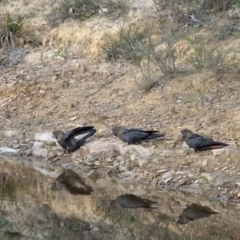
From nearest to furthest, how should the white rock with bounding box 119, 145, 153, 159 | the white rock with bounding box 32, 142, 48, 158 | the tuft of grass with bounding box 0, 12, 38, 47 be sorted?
the white rock with bounding box 119, 145, 153, 159
the white rock with bounding box 32, 142, 48, 158
the tuft of grass with bounding box 0, 12, 38, 47

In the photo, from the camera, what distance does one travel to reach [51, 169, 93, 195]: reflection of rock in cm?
674

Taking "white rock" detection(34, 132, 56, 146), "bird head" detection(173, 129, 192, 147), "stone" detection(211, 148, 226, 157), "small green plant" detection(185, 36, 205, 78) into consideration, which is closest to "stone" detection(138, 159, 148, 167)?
"bird head" detection(173, 129, 192, 147)

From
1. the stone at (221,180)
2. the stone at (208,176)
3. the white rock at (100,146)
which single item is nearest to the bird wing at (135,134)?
the white rock at (100,146)

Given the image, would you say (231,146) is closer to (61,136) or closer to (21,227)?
(61,136)

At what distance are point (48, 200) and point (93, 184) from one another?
2.08 feet

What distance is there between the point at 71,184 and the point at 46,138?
3.52 feet

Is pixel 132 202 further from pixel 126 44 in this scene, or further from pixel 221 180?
pixel 126 44

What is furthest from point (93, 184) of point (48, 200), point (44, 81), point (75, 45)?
point (75, 45)

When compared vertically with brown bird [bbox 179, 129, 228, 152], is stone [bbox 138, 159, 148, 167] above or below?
below

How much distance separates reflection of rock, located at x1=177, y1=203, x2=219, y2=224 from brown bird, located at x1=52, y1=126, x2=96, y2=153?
178 cm

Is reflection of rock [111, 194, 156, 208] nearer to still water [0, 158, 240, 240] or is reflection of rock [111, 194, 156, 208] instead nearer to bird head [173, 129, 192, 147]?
still water [0, 158, 240, 240]

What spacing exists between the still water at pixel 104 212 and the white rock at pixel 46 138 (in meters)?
0.68

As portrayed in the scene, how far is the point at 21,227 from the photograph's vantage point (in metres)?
5.72

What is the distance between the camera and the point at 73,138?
7570 millimetres
